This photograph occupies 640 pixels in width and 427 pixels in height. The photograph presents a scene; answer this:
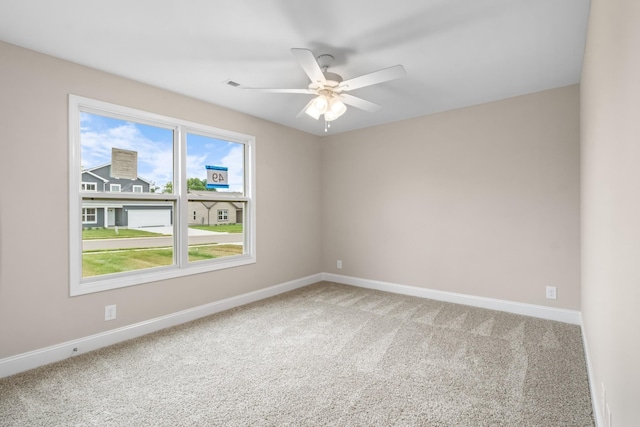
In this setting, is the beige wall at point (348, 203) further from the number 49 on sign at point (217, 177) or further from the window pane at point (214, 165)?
the number 49 on sign at point (217, 177)

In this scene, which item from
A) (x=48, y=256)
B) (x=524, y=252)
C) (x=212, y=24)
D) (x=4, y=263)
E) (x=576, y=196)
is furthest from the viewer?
(x=524, y=252)

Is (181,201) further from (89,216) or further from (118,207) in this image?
(89,216)

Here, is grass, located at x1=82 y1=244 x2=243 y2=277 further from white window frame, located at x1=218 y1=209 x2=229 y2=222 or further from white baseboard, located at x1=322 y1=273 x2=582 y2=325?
white baseboard, located at x1=322 y1=273 x2=582 y2=325

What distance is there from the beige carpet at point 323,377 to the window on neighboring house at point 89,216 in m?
1.17

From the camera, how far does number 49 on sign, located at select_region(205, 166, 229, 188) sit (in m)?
3.88

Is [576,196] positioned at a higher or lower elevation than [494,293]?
higher

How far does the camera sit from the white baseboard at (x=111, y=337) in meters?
2.38

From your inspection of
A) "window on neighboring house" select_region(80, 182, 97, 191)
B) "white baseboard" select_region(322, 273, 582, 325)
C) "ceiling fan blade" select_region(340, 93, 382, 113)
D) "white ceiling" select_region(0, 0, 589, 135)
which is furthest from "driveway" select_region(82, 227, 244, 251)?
"ceiling fan blade" select_region(340, 93, 382, 113)

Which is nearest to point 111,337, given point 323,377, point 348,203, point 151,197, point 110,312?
point 110,312

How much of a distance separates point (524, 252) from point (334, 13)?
3.20 metres

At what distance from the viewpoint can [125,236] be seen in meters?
3.15

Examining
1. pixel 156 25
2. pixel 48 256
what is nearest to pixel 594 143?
pixel 156 25

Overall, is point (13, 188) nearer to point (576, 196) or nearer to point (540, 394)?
point (540, 394)

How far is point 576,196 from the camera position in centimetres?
322
